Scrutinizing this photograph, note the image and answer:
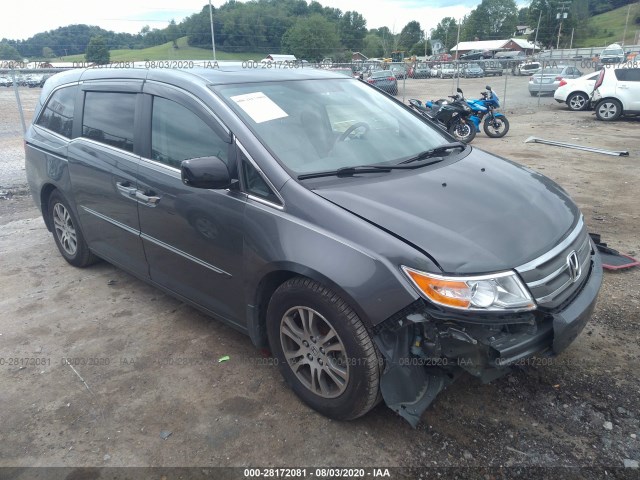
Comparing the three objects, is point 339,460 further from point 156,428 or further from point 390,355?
point 156,428

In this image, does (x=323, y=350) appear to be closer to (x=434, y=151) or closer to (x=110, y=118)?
(x=434, y=151)

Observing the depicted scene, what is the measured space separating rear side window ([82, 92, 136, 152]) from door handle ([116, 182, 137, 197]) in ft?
0.82

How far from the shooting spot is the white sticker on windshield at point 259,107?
300 centimetres

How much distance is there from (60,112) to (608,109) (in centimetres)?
1549

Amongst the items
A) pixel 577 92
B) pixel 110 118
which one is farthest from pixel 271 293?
pixel 577 92

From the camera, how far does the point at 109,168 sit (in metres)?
3.73

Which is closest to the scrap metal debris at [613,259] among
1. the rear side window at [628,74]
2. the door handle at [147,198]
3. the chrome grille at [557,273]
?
the chrome grille at [557,273]

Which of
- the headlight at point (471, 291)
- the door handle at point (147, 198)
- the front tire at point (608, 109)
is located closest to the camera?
the headlight at point (471, 291)

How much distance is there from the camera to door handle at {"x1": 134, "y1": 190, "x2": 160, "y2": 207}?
335cm

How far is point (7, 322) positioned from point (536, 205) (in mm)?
3905

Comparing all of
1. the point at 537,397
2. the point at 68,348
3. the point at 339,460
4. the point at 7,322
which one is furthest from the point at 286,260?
the point at 7,322

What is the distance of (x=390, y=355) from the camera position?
2340 millimetres

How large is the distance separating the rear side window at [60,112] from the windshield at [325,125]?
6.30ft

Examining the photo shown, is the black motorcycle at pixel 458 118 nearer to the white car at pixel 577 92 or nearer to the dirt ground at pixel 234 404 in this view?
the white car at pixel 577 92
